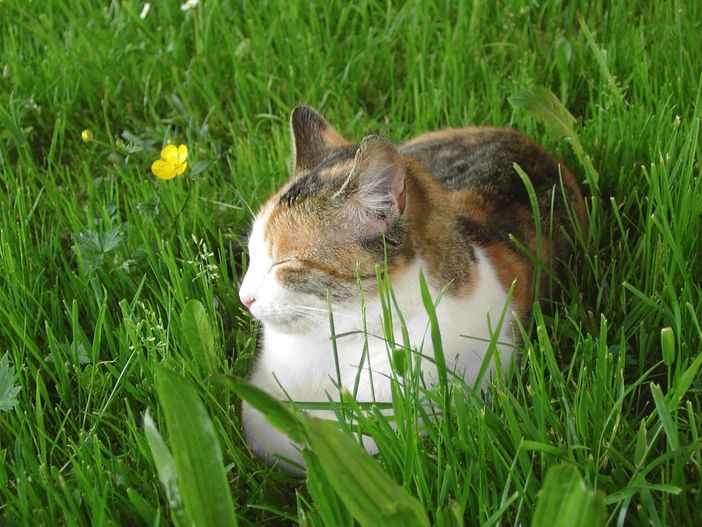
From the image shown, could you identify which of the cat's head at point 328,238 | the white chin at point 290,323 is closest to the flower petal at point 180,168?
the cat's head at point 328,238

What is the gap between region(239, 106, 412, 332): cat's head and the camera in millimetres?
1417

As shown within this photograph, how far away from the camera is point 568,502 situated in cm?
100

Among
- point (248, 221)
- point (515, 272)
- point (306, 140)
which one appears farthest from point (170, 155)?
point (515, 272)

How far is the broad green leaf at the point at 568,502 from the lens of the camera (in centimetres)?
97

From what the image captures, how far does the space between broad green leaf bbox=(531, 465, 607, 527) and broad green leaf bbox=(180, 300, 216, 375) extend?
29.3 inches

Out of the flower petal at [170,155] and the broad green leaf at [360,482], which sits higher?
the flower petal at [170,155]

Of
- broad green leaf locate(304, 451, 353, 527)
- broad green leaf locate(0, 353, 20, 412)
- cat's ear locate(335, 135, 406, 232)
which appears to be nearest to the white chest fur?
cat's ear locate(335, 135, 406, 232)

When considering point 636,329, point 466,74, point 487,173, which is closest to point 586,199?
point 487,173

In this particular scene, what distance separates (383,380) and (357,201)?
1.08 ft

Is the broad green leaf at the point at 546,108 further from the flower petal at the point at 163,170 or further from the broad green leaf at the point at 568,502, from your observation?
the broad green leaf at the point at 568,502

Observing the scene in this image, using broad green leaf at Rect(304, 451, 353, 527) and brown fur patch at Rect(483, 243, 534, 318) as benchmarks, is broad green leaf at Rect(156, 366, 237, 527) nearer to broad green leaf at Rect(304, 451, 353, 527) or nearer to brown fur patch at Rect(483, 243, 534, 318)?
broad green leaf at Rect(304, 451, 353, 527)

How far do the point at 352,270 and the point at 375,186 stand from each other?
16 cm

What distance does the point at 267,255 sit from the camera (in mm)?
1548

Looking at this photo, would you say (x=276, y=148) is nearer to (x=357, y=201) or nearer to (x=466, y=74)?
(x=466, y=74)
